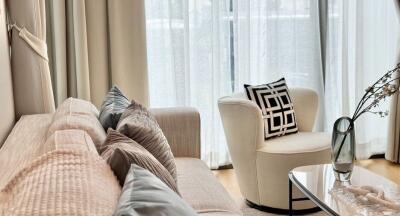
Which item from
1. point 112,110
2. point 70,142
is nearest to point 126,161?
point 70,142

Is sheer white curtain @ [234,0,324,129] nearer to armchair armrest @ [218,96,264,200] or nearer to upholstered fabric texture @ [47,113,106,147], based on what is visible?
armchair armrest @ [218,96,264,200]

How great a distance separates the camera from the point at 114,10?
3.56 m

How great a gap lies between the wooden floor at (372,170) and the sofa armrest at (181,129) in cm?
82

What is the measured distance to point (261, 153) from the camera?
3.13m

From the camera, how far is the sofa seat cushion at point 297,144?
3090 millimetres

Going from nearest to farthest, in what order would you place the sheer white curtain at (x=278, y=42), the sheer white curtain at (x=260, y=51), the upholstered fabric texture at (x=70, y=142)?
the upholstered fabric texture at (x=70, y=142), the sheer white curtain at (x=260, y=51), the sheer white curtain at (x=278, y=42)

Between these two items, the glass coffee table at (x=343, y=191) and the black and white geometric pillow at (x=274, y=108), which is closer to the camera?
the glass coffee table at (x=343, y=191)

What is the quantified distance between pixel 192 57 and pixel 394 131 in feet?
5.85

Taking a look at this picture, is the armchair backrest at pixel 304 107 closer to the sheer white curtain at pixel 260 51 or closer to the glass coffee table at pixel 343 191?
the sheer white curtain at pixel 260 51

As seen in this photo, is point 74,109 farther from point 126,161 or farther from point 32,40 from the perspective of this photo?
point 126,161

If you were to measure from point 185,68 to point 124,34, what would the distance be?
0.56 meters

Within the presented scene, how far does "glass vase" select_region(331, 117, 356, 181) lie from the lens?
2410 mm

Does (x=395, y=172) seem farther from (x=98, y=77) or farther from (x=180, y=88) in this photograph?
(x=98, y=77)

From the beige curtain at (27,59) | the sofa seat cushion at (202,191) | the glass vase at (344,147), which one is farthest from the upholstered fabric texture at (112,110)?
the glass vase at (344,147)
